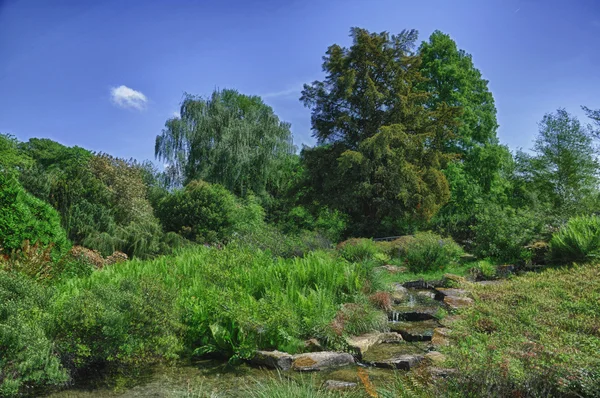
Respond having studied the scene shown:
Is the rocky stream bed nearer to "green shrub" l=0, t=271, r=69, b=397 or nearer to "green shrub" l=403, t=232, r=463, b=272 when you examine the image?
"green shrub" l=0, t=271, r=69, b=397

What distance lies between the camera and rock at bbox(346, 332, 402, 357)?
5.57m

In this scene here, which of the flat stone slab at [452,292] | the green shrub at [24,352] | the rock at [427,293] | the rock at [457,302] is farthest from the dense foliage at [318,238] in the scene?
the rock at [427,293]

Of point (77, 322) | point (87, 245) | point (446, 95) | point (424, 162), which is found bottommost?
point (77, 322)

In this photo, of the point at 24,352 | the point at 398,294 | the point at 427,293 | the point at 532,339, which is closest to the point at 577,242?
the point at 427,293

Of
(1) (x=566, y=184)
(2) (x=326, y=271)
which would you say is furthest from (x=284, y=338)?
(1) (x=566, y=184)

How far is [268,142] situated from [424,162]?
363 inches

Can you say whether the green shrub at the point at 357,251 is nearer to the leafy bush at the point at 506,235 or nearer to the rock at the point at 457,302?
the leafy bush at the point at 506,235

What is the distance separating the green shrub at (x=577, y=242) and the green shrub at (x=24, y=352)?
9.98 m

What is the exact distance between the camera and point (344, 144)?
2122cm

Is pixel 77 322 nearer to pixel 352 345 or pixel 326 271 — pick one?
pixel 352 345

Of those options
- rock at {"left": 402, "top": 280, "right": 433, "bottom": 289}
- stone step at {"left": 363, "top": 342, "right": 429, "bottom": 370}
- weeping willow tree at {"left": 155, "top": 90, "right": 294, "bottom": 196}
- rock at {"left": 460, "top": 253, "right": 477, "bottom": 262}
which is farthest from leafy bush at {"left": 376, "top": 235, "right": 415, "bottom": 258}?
weeping willow tree at {"left": 155, "top": 90, "right": 294, "bottom": 196}

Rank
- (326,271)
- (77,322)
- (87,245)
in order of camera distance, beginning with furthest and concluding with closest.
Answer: (87,245), (326,271), (77,322)

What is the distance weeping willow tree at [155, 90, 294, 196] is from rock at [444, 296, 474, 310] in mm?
17589

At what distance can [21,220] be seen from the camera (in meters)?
8.79
